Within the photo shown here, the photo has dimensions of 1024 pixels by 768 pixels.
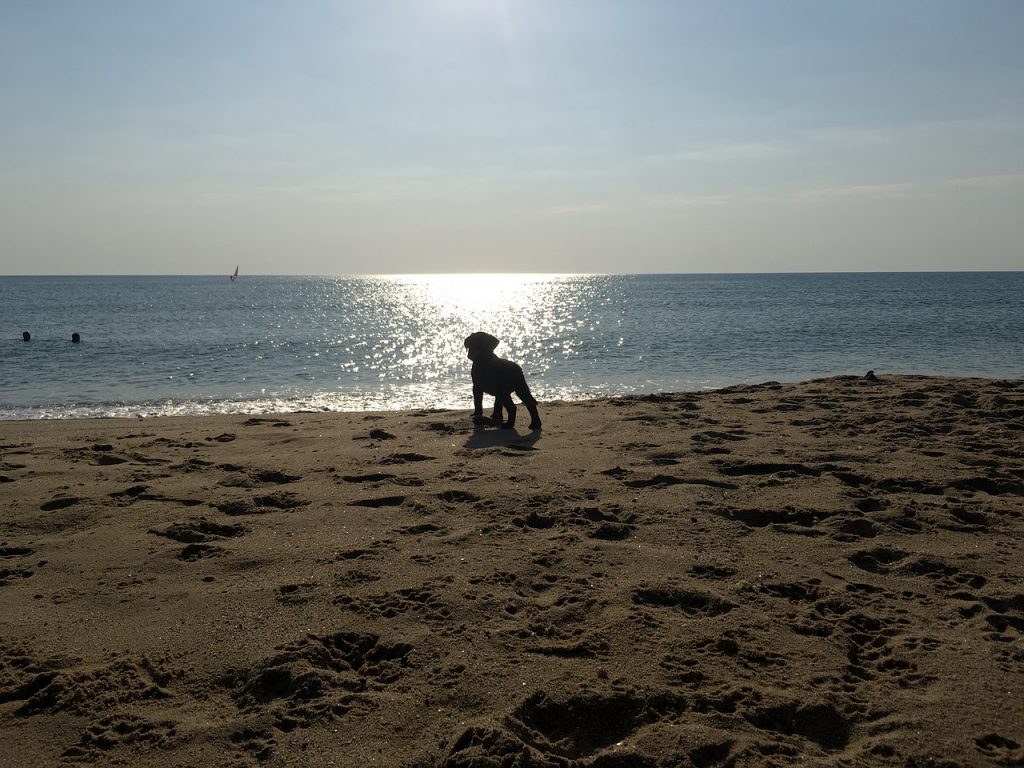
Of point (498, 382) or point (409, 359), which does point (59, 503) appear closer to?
point (498, 382)

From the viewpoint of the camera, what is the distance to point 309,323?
152 feet

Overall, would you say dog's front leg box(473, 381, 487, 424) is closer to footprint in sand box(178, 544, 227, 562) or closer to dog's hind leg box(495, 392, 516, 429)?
dog's hind leg box(495, 392, 516, 429)

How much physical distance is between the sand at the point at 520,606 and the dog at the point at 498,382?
6.61 ft

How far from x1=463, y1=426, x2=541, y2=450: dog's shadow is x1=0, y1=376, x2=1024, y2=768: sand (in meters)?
0.69

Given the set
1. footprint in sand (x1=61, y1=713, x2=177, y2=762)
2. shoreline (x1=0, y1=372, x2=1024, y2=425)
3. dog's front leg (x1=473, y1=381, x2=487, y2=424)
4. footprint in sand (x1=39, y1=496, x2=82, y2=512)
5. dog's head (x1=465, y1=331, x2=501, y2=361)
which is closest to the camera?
footprint in sand (x1=61, y1=713, x2=177, y2=762)

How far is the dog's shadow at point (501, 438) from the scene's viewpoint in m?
8.87

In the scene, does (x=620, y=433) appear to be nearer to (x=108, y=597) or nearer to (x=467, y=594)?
(x=467, y=594)

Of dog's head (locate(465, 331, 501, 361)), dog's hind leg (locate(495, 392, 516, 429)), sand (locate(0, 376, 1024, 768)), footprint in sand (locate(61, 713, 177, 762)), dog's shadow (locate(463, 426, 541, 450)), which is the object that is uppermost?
dog's head (locate(465, 331, 501, 361))

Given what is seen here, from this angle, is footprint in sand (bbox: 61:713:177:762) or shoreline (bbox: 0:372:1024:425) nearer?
footprint in sand (bbox: 61:713:177:762)

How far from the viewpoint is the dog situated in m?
10.2

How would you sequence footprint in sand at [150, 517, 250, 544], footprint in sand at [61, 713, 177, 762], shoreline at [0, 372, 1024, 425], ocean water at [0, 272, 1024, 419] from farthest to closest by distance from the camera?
1. ocean water at [0, 272, 1024, 419]
2. shoreline at [0, 372, 1024, 425]
3. footprint in sand at [150, 517, 250, 544]
4. footprint in sand at [61, 713, 177, 762]

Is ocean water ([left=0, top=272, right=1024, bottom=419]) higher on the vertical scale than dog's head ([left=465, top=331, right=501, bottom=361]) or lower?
lower

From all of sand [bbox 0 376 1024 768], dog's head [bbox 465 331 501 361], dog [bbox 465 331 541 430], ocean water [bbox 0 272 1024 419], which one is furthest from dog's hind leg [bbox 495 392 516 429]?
ocean water [bbox 0 272 1024 419]

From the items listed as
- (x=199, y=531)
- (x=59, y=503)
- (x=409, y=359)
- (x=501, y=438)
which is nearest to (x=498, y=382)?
(x=501, y=438)
